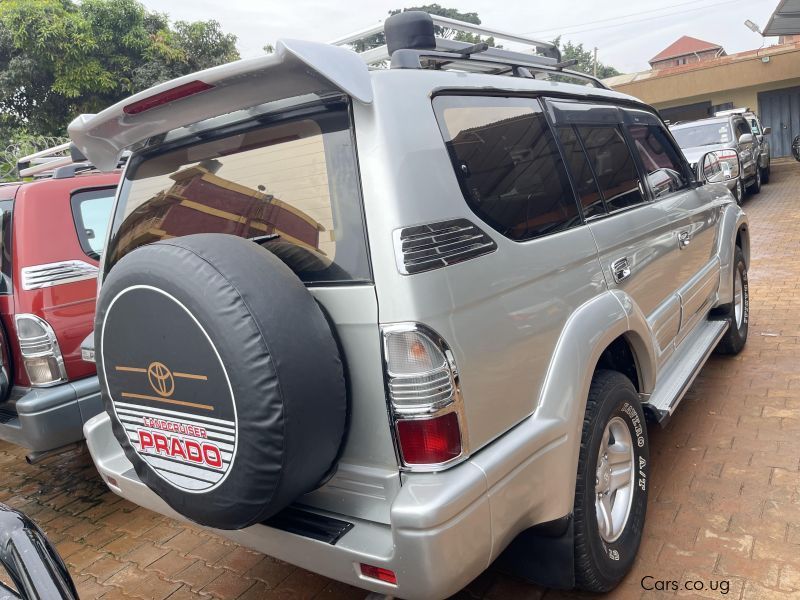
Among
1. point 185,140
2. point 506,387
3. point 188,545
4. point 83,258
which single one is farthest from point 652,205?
point 83,258

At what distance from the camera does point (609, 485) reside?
2.58 metres

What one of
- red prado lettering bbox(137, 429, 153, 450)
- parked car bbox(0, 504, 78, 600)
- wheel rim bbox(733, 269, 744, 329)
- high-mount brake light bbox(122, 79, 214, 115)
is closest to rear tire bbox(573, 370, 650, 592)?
red prado lettering bbox(137, 429, 153, 450)

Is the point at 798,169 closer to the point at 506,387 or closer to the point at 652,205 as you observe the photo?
the point at 652,205

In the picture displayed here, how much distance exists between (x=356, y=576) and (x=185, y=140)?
1633 millimetres

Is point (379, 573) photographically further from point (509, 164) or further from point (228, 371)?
point (509, 164)

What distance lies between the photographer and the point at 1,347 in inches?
139

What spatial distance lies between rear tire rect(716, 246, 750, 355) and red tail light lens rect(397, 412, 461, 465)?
11.2 ft

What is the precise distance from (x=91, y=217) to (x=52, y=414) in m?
1.24

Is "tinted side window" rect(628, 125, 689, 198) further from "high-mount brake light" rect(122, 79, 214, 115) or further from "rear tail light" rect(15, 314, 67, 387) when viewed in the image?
"rear tail light" rect(15, 314, 67, 387)

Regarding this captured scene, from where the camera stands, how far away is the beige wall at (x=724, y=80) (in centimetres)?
2106

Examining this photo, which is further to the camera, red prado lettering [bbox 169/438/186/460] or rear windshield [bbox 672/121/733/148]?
rear windshield [bbox 672/121/733/148]

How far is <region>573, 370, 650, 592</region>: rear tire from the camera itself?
2.25m

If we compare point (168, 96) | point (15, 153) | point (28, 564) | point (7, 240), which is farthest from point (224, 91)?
point (15, 153)

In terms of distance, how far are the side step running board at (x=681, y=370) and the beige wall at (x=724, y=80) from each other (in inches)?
825
